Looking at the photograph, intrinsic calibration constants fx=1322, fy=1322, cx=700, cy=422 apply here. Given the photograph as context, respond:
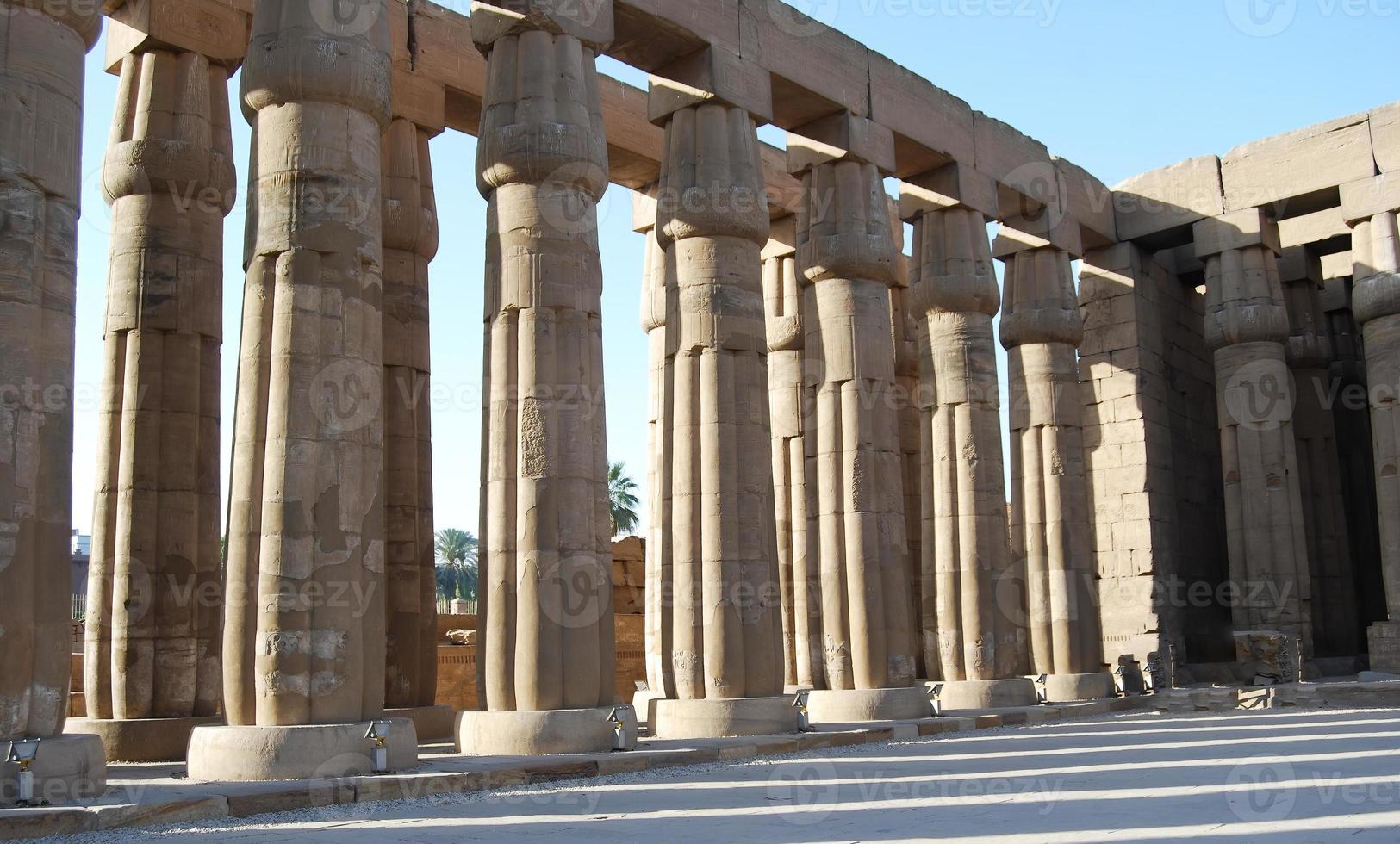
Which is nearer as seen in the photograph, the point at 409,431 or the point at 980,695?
the point at 409,431

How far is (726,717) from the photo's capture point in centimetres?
1562

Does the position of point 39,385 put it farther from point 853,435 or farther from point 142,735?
point 853,435


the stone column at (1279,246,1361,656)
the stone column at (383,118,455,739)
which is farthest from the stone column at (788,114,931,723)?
the stone column at (1279,246,1361,656)

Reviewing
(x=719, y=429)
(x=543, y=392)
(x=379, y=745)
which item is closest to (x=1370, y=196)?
(x=719, y=429)

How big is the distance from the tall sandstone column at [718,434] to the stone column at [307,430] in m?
4.76

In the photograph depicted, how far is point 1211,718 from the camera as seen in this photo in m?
19.3

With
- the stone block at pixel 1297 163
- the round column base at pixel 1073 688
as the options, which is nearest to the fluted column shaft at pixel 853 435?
the round column base at pixel 1073 688

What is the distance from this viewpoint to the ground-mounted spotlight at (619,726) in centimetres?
1369

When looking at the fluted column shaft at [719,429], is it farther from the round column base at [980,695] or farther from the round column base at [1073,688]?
the round column base at [1073,688]

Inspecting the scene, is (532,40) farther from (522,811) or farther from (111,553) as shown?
(522,811)

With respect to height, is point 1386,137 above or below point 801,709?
above

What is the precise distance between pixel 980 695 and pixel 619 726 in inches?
346

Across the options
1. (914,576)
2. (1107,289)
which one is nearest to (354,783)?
(914,576)

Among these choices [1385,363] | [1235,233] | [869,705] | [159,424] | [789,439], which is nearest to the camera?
[159,424]
